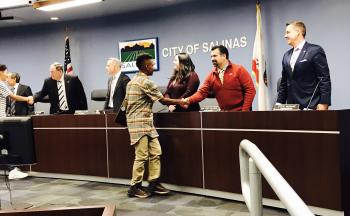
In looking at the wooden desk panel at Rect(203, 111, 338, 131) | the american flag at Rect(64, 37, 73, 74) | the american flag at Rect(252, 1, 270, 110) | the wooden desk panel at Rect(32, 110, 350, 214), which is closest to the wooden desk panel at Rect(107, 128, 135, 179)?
the wooden desk panel at Rect(32, 110, 350, 214)

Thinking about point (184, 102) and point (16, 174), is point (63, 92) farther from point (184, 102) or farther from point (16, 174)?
point (184, 102)

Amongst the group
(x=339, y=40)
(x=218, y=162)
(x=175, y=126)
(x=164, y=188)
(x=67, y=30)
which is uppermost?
(x=67, y=30)

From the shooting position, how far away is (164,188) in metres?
4.93

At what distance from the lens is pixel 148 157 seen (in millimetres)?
4848

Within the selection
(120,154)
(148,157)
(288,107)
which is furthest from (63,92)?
(288,107)

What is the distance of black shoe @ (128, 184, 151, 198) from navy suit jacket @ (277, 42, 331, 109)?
1.89m

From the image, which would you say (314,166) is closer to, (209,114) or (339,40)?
(209,114)

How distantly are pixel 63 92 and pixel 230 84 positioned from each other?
2.77 meters

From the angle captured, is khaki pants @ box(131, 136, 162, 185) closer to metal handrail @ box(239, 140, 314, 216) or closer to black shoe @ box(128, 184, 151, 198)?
black shoe @ box(128, 184, 151, 198)

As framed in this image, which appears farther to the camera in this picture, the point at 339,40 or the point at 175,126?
the point at 339,40

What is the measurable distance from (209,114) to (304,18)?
312 cm

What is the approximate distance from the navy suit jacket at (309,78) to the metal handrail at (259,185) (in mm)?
2475

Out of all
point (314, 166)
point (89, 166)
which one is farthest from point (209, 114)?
point (89, 166)

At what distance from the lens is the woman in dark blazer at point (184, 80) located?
497 cm
